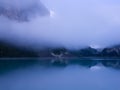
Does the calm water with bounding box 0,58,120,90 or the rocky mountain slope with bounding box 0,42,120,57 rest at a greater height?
the rocky mountain slope with bounding box 0,42,120,57

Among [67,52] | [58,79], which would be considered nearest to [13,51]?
[67,52]

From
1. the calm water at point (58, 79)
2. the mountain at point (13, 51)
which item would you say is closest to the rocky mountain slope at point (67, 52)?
the mountain at point (13, 51)

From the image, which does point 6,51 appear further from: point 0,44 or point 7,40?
point 7,40

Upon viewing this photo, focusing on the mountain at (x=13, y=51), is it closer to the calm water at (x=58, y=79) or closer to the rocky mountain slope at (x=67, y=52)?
the rocky mountain slope at (x=67, y=52)

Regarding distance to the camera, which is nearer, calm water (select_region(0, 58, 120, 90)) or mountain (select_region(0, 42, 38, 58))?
calm water (select_region(0, 58, 120, 90))

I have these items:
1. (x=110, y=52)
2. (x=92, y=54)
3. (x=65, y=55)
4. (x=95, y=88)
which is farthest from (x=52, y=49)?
(x=95, y=88)

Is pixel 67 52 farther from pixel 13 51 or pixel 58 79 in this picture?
pixel 58 79

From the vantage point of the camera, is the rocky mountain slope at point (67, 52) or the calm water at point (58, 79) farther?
the rocky mountain slope at point (67, 52)

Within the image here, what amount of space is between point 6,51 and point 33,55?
378 inches

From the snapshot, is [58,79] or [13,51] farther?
[13,51]

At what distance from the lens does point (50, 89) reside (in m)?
14.1

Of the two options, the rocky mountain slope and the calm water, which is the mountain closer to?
the rocky mountain slope

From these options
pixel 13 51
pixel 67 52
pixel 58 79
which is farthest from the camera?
pixel 67 52

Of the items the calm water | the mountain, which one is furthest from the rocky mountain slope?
the calm water
